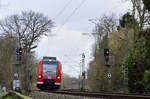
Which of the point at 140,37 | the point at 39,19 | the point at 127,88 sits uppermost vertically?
the point at 39,19

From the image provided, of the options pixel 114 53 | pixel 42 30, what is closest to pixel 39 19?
pixel 42 30

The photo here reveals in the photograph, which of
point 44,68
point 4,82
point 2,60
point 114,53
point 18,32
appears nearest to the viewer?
point 44,68

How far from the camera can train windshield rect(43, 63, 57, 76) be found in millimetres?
36312

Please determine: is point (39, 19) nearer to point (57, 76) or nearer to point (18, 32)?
point (18, 32)

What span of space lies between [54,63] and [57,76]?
124cm

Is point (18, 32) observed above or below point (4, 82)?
above

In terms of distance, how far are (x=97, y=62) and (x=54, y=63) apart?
16938 millimetres

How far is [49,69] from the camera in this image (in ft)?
119

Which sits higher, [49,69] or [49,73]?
[49,69]

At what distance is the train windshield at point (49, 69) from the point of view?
3631cm

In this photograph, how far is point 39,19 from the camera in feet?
197

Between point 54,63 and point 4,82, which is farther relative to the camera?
point 4,82

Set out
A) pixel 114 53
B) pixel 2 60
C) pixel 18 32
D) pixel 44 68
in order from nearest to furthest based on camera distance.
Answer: pixel 44 68
pixel 114 53
pixel 18 32
pixel 2 60

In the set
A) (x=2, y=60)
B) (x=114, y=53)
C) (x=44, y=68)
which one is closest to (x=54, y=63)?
(x=44, y=68)
